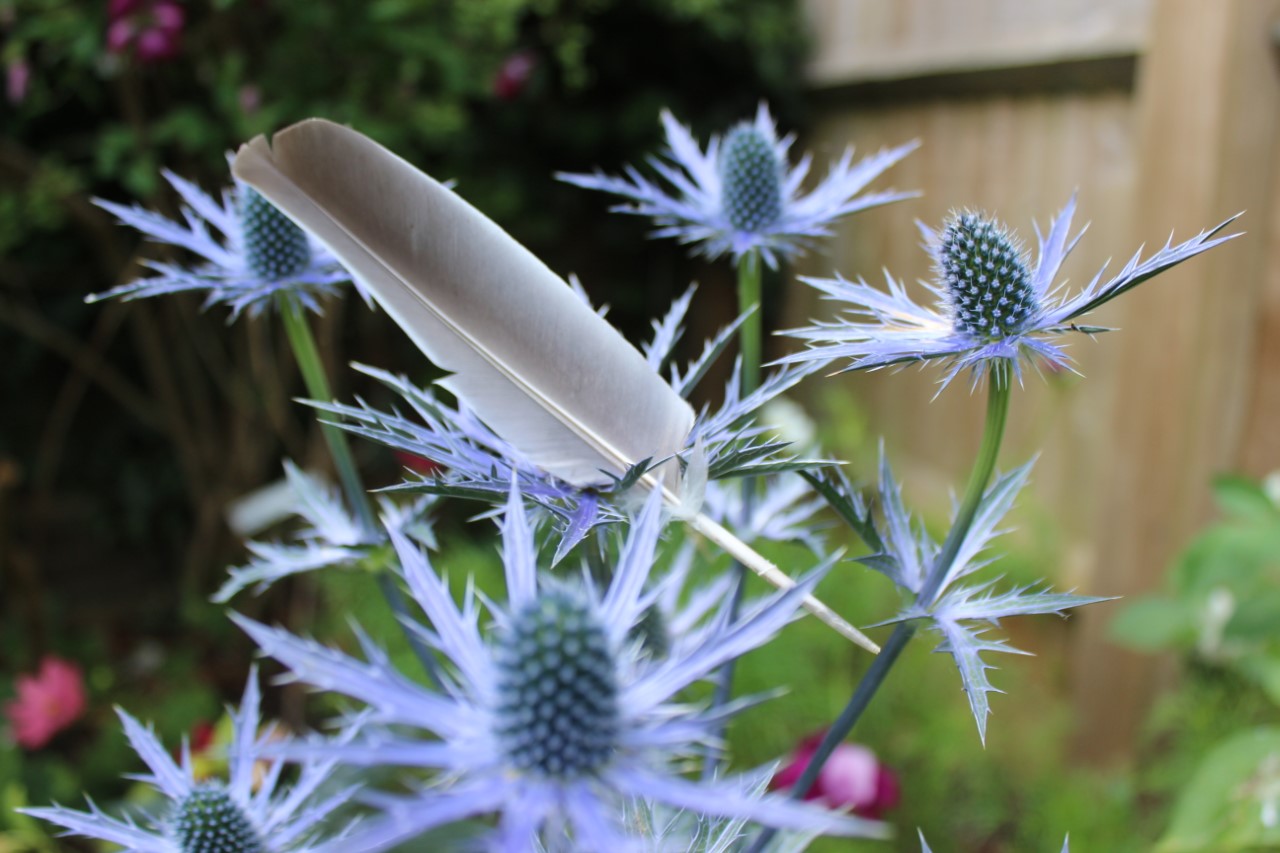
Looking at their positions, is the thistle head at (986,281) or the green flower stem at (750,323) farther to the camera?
the green flower stem at (750,323)

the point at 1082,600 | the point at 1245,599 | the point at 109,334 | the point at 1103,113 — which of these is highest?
the point at 1103,113

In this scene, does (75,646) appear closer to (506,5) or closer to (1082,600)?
(506,5)

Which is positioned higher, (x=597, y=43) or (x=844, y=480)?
(x=597, y=43)

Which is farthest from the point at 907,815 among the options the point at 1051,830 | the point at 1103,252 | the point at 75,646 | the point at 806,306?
the point at 75,646

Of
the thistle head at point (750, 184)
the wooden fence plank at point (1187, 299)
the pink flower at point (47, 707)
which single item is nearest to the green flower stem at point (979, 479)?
the thistle head at point (750, 184)

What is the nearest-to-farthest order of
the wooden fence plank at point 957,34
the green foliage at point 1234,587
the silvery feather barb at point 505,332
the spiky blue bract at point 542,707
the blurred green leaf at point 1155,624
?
the spiky blue bract at point 542,707, the silvery feather barb at point 505,332, the green foliage at point 1234,587, the blurred green leaf at point 1155,624, the wooden fence plank at point 957,34

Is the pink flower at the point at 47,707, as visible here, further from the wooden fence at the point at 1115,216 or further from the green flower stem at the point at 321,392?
the wooden fence at the point at 1115,216

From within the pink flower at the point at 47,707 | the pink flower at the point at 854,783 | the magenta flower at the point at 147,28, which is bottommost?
the pink flower at the point at 47,707

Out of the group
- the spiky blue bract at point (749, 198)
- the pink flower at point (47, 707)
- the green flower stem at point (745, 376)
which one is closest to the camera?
the green flower stem at point (745, 376)

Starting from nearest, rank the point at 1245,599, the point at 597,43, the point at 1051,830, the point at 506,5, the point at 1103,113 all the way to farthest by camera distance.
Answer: the point at 1245,599 < the point at 1051,830 < the point at 1103,113 < the point at 506,5 < the point at 597,43
